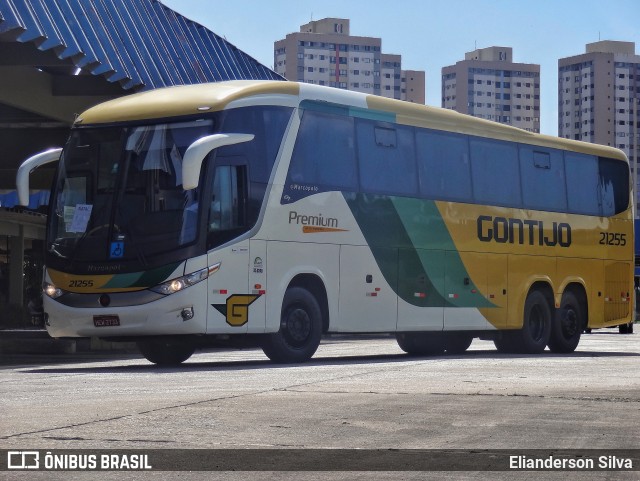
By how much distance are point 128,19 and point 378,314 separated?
9.42m

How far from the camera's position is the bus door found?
1708 cm

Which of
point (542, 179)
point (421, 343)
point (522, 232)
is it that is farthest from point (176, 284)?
point (542, 179)

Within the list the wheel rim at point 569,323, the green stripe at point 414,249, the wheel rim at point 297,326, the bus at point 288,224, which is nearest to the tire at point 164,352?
the bus at point 288,224

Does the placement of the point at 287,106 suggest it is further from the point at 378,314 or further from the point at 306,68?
the point at 306,68

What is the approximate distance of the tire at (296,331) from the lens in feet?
59.4

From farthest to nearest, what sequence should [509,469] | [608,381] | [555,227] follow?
1. [555,227]
2. [608,381]
3. [509,469]

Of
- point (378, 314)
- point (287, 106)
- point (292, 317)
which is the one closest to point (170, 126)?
point (287, 106)

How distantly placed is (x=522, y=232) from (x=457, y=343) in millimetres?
2326

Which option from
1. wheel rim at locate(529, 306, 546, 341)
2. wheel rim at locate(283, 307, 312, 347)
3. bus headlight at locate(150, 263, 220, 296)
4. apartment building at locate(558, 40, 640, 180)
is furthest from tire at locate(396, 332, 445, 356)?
apartment building at locate(558, 40, 640, 180)

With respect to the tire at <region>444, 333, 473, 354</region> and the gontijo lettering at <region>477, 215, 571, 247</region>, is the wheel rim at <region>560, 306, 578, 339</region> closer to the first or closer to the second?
the gontijo lettering at <region>477, 215, 571, 247</region>

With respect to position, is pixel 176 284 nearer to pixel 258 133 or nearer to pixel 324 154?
pixel 258 133

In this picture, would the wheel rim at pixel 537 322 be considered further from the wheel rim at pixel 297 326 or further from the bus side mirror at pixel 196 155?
the bus side mirror at pixel 196 155

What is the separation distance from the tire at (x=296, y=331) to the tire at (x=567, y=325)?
22.7 ft

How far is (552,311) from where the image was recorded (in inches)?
957
